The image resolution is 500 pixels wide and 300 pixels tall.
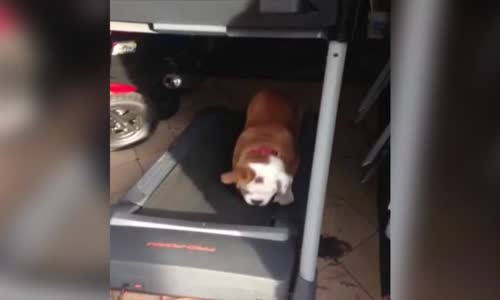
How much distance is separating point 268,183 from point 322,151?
1.10ft

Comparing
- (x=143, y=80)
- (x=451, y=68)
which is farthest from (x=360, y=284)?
(x=143, y=80)

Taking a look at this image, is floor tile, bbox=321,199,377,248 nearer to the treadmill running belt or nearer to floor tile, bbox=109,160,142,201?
the treadmill running belt

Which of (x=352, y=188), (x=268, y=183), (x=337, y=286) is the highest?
(x=268, y=183)

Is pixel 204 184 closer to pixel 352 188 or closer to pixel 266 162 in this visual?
pixel 266 162

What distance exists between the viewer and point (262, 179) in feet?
4.13

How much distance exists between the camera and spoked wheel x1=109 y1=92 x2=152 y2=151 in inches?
66.8

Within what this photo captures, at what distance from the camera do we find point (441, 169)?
47 cm

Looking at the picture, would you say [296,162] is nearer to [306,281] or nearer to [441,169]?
[306,281]

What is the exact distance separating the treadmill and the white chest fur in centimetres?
4

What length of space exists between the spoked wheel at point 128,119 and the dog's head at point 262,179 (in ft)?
2.07

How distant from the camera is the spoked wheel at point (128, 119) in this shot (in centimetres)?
170

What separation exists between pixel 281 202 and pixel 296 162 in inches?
6.5

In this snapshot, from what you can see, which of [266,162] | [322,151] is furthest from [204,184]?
[322,151]

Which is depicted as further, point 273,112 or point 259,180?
point 273,112
